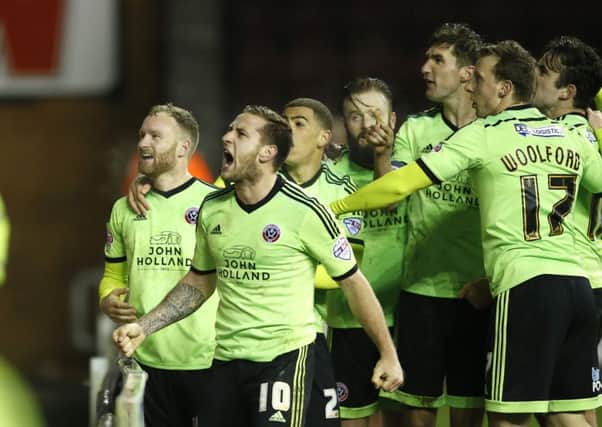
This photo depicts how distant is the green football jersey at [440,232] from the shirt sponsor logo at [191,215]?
896mm

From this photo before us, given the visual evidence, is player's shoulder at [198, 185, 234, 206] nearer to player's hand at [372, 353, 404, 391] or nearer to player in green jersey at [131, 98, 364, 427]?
player in green jersey at [131, 98, 364, 427]

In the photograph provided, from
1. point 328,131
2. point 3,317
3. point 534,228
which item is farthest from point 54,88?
point 534,228

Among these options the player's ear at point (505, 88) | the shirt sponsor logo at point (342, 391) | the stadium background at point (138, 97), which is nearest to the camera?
the player's ear at point (505, 88)

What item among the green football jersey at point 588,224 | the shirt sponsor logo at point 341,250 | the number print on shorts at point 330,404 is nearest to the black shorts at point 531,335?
the green football jersey at point 588,224

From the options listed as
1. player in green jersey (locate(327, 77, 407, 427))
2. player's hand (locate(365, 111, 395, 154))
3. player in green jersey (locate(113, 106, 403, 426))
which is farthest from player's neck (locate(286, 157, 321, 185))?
player in green jersey (locate(113, 106, 403, 426))

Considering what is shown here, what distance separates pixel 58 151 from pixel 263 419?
10074 mm

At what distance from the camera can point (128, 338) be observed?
7.45 meters

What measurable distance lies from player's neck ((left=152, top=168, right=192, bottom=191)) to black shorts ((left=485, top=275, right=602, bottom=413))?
5.03 ft

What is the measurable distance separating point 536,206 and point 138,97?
9.44 m

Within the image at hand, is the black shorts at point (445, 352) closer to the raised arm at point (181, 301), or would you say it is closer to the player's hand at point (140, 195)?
the raised arm at point (181, 301)

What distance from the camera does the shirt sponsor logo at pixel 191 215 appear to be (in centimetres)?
839

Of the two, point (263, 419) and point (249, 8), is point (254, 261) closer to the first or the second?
point (263, 419)

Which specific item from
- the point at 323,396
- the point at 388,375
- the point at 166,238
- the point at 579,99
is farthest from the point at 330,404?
the point at 579,99

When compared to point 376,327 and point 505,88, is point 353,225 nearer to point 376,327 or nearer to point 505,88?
point 505,88
